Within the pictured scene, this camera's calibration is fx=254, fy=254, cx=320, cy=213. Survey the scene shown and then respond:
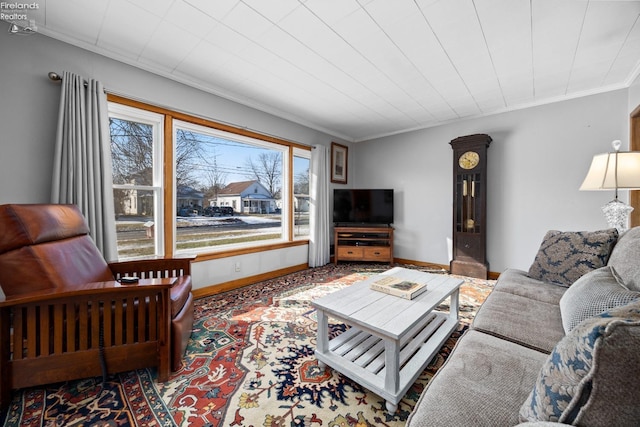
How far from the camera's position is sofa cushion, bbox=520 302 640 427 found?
446 millimetres

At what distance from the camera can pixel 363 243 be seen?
4.37 meters

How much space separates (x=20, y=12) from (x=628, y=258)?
399 centimetres

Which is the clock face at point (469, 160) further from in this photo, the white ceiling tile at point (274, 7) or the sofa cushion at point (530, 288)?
the white ceiling tile at point (274, 7)

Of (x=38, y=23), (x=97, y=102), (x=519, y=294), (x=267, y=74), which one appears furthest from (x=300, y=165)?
(x=519, y=294)

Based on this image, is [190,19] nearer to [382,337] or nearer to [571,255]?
[382,337]

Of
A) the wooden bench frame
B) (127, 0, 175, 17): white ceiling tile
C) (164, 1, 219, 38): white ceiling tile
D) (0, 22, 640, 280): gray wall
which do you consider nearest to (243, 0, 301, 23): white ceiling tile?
(164, 1, 219, 38): white ceiling tile

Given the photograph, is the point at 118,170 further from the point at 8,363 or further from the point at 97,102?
the point at 8,363

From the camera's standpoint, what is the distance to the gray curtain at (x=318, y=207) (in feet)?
13.4

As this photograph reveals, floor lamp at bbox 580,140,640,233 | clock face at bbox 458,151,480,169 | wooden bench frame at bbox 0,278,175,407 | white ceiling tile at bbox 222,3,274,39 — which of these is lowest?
wooden bench frame at bbox 0,278,175,407

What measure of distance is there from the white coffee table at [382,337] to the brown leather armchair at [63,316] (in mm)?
919

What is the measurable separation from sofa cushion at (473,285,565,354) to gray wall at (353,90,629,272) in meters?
2.24

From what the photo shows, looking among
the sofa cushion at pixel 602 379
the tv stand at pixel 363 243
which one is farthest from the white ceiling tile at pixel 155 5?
the tv stand at pixel 363 243

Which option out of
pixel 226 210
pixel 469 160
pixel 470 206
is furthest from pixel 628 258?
pixel 226 210

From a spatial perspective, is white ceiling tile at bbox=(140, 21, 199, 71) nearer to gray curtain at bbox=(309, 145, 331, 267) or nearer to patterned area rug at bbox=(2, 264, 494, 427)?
gray curtain at bbox=(309, 145, 331, 267)
